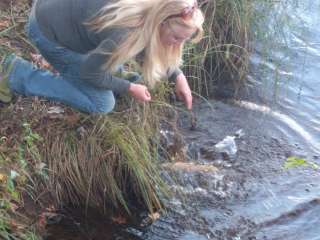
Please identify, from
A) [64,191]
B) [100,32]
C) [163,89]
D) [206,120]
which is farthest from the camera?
[206,120]

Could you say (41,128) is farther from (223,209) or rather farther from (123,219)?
(223,209)

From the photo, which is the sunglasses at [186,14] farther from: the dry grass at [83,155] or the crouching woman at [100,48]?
the dry grass at [83,155]

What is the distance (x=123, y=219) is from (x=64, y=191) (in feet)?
1.28

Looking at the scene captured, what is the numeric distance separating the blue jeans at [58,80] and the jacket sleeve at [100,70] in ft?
0.66

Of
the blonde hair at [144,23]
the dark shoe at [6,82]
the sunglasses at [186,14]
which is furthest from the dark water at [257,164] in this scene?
the sunglasses at [186,14]

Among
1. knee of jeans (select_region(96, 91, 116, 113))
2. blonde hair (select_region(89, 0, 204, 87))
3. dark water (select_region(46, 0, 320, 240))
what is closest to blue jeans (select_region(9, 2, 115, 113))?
knee of jeans (select_region(96, 91, 116, 113))

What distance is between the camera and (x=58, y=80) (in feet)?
12.4

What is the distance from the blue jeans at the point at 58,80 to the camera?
11.9 feet

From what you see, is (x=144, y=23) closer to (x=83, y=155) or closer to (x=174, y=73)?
(x=174, y=73)

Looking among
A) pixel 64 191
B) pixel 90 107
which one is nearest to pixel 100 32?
pixel 90 107

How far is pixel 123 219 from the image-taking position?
12.4ft

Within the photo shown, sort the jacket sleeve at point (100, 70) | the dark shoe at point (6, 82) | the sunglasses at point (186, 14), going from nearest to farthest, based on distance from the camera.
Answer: the sunglasses at point (186, 14)
the jacket sleeve at point (100, 70)
the dark shoe at point (6, 82)

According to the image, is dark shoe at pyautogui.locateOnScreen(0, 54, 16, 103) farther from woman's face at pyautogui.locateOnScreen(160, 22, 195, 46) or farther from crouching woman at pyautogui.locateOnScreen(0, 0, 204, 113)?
woman's face at pyautogui.locateOnScreen(160, 22, 195, 46)

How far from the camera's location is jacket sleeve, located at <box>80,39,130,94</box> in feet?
10.2
